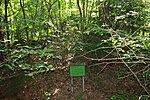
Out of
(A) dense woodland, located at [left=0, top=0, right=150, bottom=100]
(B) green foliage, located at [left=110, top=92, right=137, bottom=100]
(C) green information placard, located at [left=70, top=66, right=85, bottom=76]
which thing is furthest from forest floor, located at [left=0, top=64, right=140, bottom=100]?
(C) green information placard, located at [left=70, top=66, right=85, bottom=76]

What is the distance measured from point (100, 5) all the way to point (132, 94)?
124 inches

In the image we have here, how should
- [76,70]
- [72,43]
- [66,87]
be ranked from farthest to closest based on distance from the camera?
[72,43]
[66,87]
[76,70]

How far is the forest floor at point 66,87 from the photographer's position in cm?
634

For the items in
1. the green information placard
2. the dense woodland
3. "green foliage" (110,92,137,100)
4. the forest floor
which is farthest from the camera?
the forest floor

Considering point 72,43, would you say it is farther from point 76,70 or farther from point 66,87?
point 76,70

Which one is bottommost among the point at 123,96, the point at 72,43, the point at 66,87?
the point at 123,96

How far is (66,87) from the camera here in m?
6.61

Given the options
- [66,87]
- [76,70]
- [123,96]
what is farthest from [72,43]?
[123,96]

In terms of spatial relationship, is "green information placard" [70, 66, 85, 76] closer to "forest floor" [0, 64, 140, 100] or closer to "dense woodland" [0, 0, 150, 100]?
"dense woodland" [0, 0, 150, 100]

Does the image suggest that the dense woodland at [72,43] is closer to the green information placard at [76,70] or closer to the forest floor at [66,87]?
the forest floor at [66,87]

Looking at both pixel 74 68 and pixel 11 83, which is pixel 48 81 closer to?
pixel 11 83

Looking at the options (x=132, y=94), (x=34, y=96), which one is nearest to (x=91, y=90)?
(x=132, y=94)

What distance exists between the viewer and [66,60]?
7.64 metres

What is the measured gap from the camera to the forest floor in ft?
20.8
